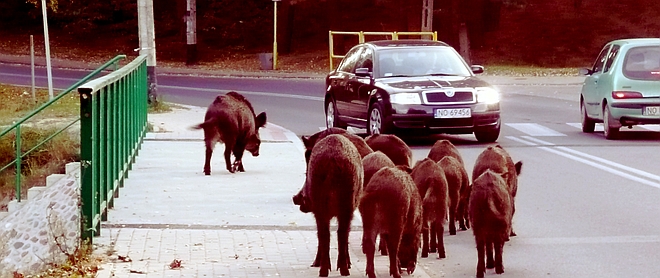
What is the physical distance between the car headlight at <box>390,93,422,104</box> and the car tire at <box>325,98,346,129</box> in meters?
2.28

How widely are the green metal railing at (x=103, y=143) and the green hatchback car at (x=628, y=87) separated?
27.0 ft

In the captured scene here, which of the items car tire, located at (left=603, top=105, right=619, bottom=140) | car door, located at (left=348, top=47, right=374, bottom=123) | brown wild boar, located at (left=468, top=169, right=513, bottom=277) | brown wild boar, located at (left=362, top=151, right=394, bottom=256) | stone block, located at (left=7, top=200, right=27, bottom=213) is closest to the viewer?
brown wild boar, located at (left=468, top=169, right=513, bottom=277)

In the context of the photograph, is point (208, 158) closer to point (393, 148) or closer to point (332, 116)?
point (393, 148)

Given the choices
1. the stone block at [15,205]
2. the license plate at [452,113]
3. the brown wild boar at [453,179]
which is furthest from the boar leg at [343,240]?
the license plate at [452,113]

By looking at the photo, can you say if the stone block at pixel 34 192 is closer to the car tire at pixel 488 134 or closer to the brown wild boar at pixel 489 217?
the car tire at pixel 488 134

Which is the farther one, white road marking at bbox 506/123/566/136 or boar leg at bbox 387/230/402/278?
white road marking at bbox 506/123/566/136

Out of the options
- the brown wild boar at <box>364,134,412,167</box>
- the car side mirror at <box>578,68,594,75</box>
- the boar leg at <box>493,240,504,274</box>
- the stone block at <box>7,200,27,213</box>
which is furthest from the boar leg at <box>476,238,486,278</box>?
the car side mirror at <box>578,68,594,75</box>

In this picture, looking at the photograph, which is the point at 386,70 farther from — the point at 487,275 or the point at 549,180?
the point at 487,275

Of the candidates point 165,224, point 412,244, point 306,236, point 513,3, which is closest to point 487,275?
point 412,244

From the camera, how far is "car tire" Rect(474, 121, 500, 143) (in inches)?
731

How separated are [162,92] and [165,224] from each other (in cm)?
2196

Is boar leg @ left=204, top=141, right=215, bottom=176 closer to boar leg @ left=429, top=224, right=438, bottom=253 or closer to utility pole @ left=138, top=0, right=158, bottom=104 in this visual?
boar leg @ left=429, top=224, right=438, bottom=253

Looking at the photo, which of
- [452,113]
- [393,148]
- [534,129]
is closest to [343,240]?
[393,148]

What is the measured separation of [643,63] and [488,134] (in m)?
2.91
